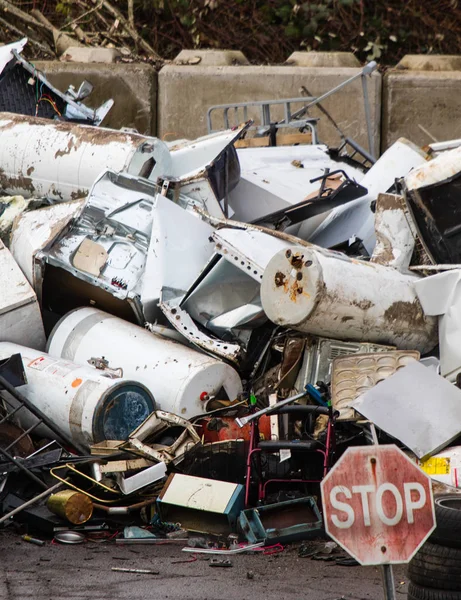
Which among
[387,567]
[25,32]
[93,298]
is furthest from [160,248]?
[25,32]

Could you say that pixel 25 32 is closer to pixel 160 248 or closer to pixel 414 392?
pixel 160 248

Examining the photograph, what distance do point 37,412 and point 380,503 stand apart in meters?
2.89

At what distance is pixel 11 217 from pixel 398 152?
3.01 metres

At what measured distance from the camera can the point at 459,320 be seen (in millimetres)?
5562

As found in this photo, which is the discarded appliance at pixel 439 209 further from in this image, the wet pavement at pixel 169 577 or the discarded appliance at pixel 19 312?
the discarded appliance at pixel 19 312

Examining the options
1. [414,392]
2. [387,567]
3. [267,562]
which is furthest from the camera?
[414,392]

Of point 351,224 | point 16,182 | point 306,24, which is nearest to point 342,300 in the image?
point 351,224

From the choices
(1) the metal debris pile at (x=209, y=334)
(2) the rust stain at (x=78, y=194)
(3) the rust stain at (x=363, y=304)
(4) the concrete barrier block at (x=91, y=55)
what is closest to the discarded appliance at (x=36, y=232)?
(1) the metal debris pile at (x=209, y=334)

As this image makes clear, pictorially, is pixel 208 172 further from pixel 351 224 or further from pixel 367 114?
pixel 367 114

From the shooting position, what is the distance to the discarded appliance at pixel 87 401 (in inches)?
211

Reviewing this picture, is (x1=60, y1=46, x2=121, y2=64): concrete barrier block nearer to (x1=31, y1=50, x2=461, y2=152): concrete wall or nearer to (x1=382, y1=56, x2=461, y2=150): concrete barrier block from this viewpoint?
(x1=31, y1=50, x2=461, y2=152): concrete wall

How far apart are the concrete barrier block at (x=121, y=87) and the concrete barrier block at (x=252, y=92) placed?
0.12m

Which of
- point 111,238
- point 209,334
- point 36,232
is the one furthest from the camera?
point 36,232

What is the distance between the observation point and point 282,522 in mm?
4691
